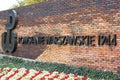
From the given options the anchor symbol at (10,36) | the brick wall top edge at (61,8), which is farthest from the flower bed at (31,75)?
the anchor symbol at (10,36)

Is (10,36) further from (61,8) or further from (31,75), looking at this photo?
(31,75)

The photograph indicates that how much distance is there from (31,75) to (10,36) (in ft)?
21.3

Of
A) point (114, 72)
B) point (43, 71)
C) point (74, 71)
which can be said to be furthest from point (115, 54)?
point (43, 71)

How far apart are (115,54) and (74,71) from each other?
1.41 metres

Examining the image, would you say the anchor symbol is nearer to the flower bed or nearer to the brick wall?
the brick wall

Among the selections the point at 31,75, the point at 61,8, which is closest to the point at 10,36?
the point at 61,8

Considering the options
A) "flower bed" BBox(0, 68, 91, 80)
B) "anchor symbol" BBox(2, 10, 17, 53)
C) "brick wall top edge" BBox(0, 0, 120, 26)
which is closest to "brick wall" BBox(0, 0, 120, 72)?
"brick wall top edge" BBox(0, 0, 120, 26)

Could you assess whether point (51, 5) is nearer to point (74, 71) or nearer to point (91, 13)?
point (91, 13)

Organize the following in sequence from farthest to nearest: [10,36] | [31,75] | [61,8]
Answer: [10,36], [61,8], [31,75]

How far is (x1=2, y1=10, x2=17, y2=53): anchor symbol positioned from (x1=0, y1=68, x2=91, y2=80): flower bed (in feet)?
14.9

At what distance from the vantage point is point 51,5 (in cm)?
1337

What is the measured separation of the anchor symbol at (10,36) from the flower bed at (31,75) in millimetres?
4547

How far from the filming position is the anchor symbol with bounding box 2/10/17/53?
622 inches

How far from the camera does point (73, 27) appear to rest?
11820 mm
